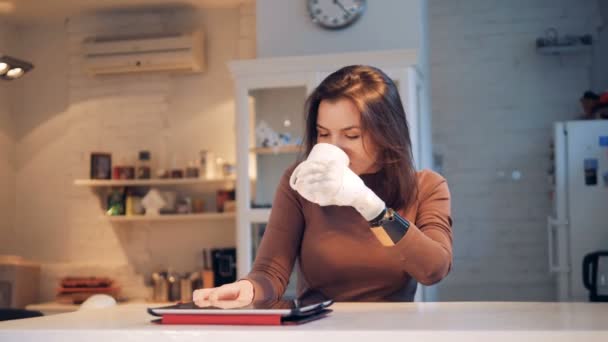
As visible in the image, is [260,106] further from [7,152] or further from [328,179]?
[328,179]

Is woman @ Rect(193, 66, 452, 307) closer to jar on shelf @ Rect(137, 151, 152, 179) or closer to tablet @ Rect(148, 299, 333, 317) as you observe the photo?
tablet @ Rect(148, 299, 333, 317)

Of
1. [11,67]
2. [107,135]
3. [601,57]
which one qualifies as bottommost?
[107,135]

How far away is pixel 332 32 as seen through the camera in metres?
4.68

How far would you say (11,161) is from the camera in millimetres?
6145

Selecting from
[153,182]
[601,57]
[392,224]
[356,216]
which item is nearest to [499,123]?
[601,57]

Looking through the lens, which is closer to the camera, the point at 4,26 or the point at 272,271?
the point at 272,271

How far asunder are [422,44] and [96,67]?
2.49m

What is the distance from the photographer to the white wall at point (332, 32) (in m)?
4.59

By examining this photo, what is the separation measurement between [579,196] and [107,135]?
346 centimetres

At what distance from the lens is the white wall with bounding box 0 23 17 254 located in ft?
19.8

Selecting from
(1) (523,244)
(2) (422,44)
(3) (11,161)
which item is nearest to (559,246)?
(1) (523,244)

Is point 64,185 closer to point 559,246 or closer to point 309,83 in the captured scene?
point 309,83

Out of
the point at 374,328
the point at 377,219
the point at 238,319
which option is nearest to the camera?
the point at 374,328

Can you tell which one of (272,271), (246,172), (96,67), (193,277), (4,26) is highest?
(4,26)
